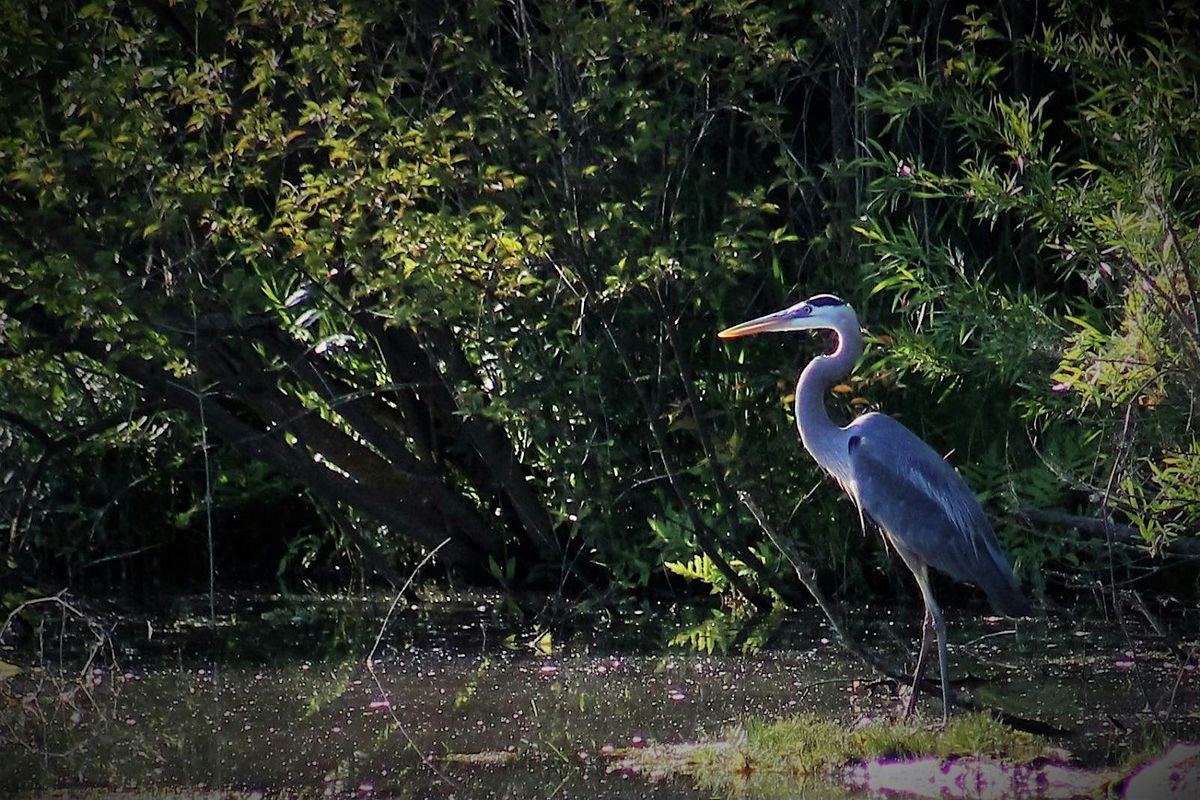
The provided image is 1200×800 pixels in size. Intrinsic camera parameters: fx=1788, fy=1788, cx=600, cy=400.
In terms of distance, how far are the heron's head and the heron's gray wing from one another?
0.44m

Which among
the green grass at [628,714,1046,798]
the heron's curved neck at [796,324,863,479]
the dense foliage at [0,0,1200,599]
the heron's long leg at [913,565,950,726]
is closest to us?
the green grass at [628,714,1046,798]

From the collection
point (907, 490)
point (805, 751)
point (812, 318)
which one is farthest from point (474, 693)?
point (812, 318)

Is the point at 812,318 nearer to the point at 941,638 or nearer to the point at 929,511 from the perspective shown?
the point at 929,511

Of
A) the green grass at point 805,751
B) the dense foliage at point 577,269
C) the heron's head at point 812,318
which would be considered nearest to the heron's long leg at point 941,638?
the green grass at point 805,751

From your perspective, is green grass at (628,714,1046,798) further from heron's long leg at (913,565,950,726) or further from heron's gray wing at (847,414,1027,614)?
heron's gray wing at (847,414,1027,614)

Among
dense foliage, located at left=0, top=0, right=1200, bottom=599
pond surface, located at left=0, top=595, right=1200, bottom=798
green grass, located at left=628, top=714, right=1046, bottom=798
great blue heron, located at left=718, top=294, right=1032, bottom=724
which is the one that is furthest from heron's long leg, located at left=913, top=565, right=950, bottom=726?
dense foliage, located at left=0, top=0, right=1200, bottom=599

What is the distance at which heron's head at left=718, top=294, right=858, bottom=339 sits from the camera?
6.37 m

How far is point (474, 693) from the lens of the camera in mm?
6016

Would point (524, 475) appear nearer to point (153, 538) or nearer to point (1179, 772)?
point (153, 538)

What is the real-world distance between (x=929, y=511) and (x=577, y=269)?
1.62 m

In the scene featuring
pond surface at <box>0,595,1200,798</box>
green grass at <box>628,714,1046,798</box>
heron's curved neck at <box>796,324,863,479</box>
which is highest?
heron's curved neck at <box>796,324,863,479</box>

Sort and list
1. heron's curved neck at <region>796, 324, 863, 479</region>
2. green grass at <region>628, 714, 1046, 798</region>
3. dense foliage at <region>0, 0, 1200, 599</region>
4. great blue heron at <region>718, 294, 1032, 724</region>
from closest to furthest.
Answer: green grass at <region>628, 714, 1046, 798</region> → great blue heron at <region>718, 294, 1032, 724</region> → dense foliage at <region>0, 0, 1200, 599</region> → heron's curved neck at <region>796, 324, 863, 479</region>

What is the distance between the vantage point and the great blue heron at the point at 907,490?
19.4 ft

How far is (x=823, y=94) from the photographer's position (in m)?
7.96
